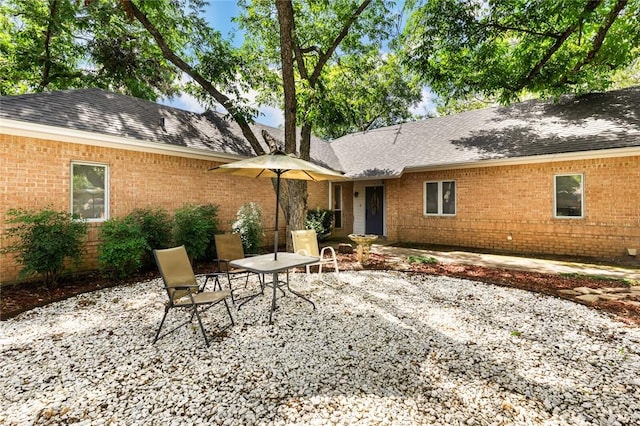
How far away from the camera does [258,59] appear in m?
11.2

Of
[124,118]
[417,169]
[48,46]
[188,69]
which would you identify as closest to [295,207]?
[188,69]

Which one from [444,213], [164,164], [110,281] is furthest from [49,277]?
[444,213]

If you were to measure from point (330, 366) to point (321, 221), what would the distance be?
9536 millimetres

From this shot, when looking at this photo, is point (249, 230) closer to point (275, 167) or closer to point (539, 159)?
point (275, 167)

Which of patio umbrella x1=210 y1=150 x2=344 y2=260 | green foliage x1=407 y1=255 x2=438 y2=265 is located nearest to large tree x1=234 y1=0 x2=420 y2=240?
patio umbrella x1=210 y1=150 x2=344 y2=260

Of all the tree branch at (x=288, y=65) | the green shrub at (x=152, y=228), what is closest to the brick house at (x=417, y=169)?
the green shrub at (x=152, y=228)

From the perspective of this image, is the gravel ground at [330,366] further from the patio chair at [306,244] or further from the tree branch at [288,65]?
the tree branch at [288,65]

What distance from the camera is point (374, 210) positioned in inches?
576

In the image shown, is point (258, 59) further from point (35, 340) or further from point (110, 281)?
point (35, 340)

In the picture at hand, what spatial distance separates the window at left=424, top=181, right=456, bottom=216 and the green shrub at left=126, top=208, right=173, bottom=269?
32.0ft

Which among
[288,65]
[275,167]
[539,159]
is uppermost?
[288,65]

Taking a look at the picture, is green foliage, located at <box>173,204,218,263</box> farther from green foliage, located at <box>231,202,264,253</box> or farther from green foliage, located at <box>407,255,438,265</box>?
green foliage, located at <box>407,255,438,265</box>

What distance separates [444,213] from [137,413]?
11824mm

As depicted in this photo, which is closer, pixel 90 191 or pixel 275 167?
pixel 275 167
